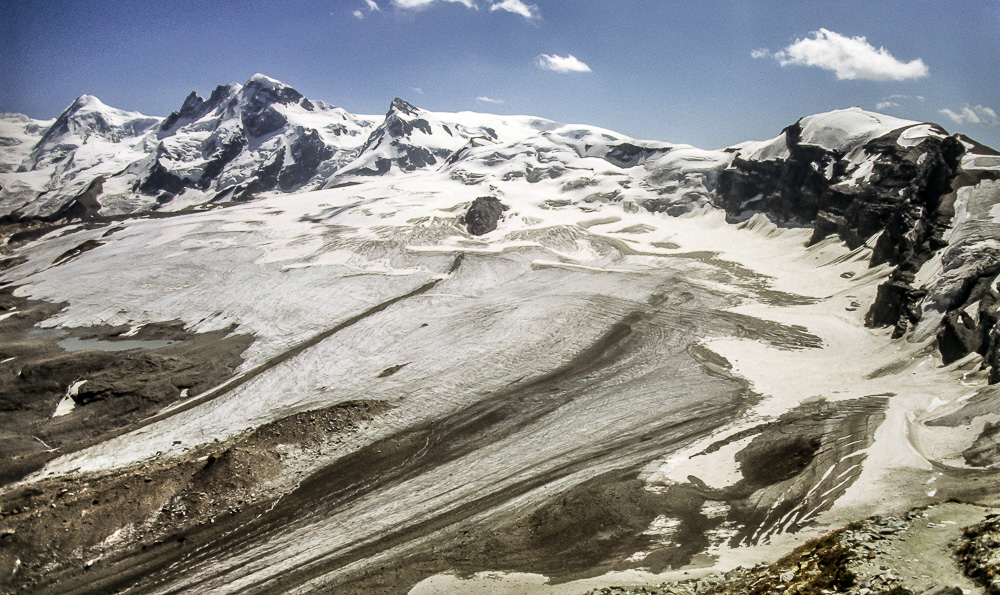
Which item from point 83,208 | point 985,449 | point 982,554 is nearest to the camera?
point 982,554

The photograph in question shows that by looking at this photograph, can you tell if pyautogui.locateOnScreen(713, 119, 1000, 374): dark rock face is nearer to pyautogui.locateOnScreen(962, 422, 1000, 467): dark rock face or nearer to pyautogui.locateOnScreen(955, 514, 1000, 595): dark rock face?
pyautogui.locateOnScreen(962, 422, 1000, 467): dark rock face

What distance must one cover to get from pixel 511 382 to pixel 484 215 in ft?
128

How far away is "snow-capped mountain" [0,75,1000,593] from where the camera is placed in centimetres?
1462

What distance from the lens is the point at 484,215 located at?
61500 mm

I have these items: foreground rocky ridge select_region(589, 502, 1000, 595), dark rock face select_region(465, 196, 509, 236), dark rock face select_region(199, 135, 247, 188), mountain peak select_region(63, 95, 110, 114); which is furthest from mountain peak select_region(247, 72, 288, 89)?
foreground rocky ridge select_region(589, 502, 1000, 595)

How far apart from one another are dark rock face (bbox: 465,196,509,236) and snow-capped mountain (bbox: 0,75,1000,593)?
39 cm

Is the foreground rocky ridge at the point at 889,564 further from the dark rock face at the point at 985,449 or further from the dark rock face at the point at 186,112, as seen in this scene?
the dark rock face at the point at 186,112

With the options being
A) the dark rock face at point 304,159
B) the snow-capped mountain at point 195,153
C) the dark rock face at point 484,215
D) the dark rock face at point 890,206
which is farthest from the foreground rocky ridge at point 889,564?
the dark rock face at point 304,159

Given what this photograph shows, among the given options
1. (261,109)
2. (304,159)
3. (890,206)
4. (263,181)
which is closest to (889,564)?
(890,206)

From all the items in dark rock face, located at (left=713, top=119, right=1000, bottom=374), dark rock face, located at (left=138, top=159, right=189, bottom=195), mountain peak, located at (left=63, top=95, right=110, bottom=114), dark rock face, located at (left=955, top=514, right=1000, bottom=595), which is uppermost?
mountain peak, located at (left=63, top=95, right=110, bottom=114)

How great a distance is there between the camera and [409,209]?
6706 cm

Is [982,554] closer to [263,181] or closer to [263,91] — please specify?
[263,181]

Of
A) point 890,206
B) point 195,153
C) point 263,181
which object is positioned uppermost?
point 195,153

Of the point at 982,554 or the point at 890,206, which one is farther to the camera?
the point at 890,206
